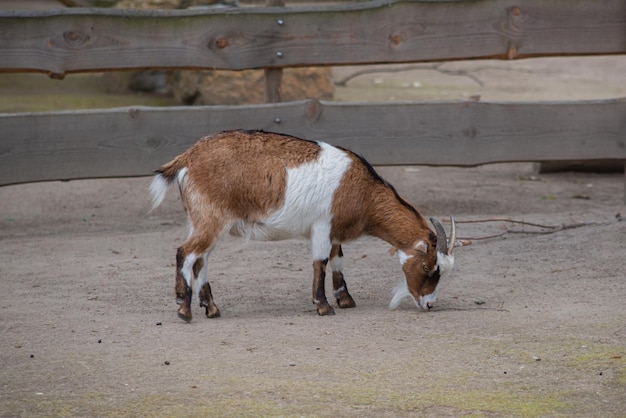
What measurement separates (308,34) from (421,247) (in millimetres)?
3331

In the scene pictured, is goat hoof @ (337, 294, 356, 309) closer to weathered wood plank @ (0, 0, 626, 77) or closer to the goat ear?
the goat ear

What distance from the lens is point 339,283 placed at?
6.81m

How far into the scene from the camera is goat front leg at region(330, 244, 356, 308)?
6.82 meters

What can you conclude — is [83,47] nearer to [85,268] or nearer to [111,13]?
[111,13]

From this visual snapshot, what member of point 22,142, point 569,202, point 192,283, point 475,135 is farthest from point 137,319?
point 569,202

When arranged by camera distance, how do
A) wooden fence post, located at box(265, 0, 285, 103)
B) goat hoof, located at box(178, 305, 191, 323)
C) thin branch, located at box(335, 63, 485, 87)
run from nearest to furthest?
goat hoof, located at box(178, 305, 191, 323) < wooden fence post, located at box(265, 0, 285, 103) < thin branch, located at box(335, 63, 485, 87)

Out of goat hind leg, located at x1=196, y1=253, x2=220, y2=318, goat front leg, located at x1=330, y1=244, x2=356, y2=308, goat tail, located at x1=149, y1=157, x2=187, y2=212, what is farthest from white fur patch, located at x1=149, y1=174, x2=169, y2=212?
goat front leg, located at x1=330, y1=244, x2=356, y2=308

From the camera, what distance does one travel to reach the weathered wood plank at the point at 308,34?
894 cm

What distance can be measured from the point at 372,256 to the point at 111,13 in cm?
324

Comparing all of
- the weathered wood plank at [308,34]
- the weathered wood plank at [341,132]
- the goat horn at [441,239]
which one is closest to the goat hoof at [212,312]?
the goat horn at [441,239]

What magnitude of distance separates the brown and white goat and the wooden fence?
2639mm

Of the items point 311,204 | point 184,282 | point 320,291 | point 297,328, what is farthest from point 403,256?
point 184,282

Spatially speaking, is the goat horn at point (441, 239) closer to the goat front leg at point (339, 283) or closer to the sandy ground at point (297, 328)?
the sandy ground at point (297, 328)

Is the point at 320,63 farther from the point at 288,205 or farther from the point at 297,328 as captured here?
the point at 297,328
